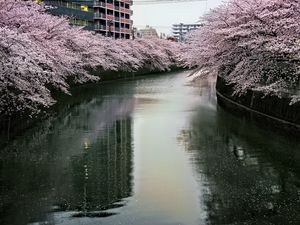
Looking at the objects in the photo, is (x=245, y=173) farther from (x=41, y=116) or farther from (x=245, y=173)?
(x=41, y=116)

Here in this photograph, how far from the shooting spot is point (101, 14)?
94.2m

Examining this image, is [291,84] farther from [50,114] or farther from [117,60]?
[117,60]

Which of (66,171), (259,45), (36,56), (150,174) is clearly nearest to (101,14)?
(259,45)

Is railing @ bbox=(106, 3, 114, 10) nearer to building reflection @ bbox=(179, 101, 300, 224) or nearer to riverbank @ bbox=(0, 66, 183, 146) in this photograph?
riverbank @ bbox=(0, 66, 183, 146)

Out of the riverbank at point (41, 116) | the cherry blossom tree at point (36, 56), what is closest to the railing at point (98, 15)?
the cherry blossom tree at point (36, 56)

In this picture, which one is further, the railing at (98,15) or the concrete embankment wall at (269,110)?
the railing at (98,15)

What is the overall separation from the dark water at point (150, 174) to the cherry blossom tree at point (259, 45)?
91.9 inches

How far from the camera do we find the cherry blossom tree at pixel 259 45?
19000 millimetres

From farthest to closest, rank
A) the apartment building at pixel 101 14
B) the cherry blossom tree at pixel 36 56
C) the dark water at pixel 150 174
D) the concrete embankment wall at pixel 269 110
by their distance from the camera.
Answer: the apartment building at pixel 101 14 → the concrete embankment wall at pixel 269 110 → the cherry blossom tree at pixel 36 56 → the dark water at pixel 150 174

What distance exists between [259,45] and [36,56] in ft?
32.2

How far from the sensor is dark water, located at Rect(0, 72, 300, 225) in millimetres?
8828

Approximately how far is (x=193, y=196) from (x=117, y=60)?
46.4 meters

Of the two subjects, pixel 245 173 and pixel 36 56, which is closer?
pixel 245 173

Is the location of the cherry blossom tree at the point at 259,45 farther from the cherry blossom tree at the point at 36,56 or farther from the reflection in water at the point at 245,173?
the cherry blossom tree at the point at 36,56
